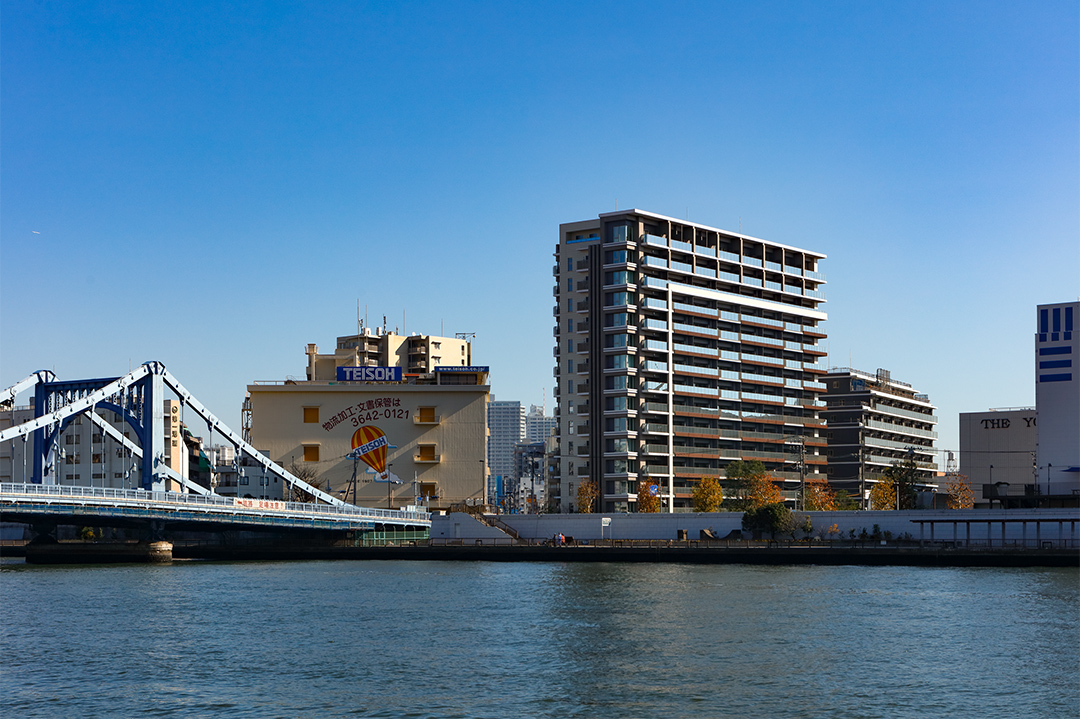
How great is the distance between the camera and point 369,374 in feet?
453

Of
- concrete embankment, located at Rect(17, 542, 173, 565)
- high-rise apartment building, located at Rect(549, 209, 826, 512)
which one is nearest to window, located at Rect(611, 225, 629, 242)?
high-rise apartment building, located at Rect(549, 209, 826, 512)

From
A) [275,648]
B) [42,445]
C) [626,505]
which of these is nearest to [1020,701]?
[275,648]

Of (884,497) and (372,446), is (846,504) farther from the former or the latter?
(372,446)

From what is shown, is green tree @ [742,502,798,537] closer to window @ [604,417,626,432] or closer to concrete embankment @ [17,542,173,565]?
window @ [604,417,626,432]

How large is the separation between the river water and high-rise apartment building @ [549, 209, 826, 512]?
6694cm

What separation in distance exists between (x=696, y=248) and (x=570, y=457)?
32168mm

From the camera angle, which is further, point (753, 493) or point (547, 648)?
point (753, 493)

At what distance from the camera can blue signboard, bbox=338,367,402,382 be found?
137125 mm

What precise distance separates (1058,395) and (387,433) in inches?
2795

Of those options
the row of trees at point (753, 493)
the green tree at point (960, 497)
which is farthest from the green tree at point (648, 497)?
the green tree at point (960, 497)

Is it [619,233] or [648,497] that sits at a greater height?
[619,233]

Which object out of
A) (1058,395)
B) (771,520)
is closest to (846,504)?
(1058,395)

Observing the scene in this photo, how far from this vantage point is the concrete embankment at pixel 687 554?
8725 cm

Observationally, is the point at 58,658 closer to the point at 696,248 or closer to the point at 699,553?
the point at 699,553
